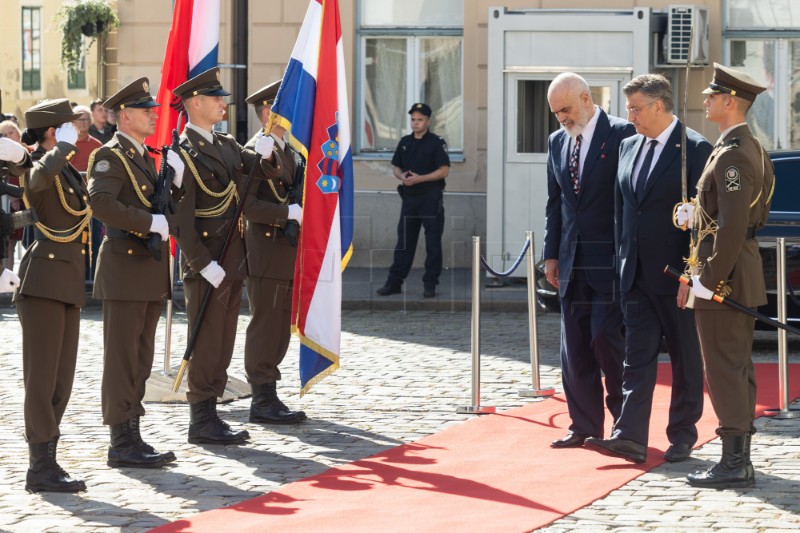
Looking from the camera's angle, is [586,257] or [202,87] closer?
[586,257]

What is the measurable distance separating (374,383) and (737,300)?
4.00 m

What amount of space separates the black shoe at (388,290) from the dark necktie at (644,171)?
8405mm

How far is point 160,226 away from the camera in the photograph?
27.3 ft

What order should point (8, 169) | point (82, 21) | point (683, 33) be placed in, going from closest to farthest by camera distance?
point (8, 169) → point (683, 33) → point (82, 21)

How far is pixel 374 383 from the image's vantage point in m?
11.3

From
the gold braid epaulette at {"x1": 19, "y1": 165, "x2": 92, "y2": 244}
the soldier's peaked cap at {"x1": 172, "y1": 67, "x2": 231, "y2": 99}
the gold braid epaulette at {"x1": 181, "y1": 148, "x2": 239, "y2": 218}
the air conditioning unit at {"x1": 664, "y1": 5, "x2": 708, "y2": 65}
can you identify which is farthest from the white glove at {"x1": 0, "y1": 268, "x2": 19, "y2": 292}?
the air conditioning unit at {"x1": 664, "y1": 5, "x2": 708, "y2": 65}

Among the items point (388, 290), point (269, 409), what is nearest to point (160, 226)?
point (269, 409)

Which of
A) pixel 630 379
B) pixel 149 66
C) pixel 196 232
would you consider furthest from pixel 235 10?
pixel 630 379

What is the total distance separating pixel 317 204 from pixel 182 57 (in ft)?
4.99

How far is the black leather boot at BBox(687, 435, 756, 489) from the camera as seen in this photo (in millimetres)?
7680

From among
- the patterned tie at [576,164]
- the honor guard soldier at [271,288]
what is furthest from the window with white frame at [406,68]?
the patterned tie at [576,164]

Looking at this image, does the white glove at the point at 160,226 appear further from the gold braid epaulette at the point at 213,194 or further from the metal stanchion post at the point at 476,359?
the metal stanchion post at the point at 476,359

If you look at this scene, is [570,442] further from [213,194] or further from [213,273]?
[213,194]

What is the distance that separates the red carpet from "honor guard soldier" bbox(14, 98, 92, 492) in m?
1.07
